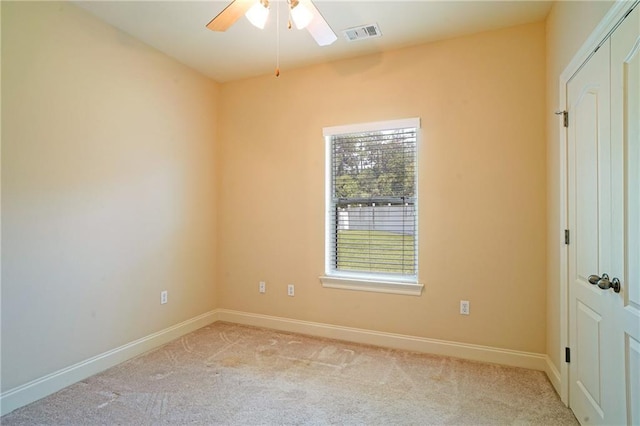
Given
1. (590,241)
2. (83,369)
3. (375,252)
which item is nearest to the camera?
(590,241)

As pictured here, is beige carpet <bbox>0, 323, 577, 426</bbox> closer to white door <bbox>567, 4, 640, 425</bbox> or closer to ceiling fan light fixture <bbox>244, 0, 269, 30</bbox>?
white door <bbox>567, 4, 640, 425</bbox>

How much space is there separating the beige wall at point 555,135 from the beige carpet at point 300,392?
50cm

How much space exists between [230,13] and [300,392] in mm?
2520

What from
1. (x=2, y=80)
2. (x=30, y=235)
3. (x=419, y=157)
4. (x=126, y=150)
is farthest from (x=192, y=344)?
(x=419, y=157)

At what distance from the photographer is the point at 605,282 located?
5.43 ft

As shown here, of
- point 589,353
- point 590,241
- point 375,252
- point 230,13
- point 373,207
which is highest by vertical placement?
point 230,13

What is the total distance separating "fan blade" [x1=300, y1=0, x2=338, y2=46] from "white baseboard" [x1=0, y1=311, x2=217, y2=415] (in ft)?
9.82

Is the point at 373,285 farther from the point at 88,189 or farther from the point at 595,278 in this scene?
the point at 88,189

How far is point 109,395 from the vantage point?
7.61 ft

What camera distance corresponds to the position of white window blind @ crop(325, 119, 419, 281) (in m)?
3.20

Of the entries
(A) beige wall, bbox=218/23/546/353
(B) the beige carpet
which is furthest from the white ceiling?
(B) the beige carpet

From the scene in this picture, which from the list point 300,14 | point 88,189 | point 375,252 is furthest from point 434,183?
point 88,189

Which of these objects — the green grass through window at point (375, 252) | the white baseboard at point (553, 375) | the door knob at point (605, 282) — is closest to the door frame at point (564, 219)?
the white baseboard at point (553, 375)

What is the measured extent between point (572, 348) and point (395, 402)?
3.97ft
